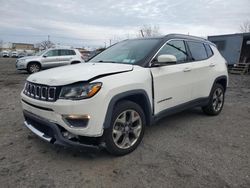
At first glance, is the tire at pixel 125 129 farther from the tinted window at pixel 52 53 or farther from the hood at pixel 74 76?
the tinted window at pixel 52 53

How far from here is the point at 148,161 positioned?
123 inches

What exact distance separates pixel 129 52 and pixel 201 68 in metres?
1.57

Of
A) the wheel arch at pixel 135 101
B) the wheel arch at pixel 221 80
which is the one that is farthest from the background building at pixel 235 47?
the wheel arch at pixel 135 101

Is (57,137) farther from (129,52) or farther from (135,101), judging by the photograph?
(129,52)

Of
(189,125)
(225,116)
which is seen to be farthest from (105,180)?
(225,116)

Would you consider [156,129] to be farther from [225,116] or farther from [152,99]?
[225,116]

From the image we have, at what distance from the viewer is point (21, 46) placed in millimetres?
97875

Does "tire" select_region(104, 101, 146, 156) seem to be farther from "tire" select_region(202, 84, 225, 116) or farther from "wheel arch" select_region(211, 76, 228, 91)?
"wheel arch" select_region(211, 76, 228, 91)

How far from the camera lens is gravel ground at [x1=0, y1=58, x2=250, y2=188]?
2676 mm

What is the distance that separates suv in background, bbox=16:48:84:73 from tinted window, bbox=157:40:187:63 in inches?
454

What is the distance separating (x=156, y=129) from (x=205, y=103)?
1330 millimetres

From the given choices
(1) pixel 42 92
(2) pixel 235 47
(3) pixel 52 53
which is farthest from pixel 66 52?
(1) pixel 42 92

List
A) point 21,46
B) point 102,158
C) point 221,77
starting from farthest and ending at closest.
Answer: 1. point 21,46
2. point 221,77
3. point 102,158

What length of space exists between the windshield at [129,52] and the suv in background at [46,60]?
10748 mm
